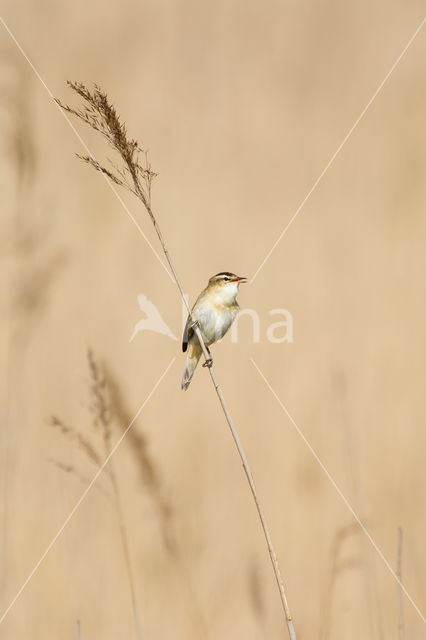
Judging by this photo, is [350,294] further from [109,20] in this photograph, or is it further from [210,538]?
[109,20]

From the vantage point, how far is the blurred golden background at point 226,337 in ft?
5.25

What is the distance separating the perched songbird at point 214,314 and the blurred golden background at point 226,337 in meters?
0.18

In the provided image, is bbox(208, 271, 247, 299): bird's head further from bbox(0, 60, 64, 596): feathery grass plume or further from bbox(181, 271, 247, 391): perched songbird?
bbox(0, 60, 64, 596): feathery grass plume

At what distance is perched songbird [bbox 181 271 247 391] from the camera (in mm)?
1668

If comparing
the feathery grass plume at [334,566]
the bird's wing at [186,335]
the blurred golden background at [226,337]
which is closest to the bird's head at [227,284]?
the bird's wing at [186,335]

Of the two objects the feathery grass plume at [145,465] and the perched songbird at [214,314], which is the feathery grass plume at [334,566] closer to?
the feathery grass plume at [145,465]

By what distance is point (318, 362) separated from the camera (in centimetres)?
188

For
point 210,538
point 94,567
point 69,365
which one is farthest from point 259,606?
point 69,365

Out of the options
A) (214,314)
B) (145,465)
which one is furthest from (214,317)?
(145,465)

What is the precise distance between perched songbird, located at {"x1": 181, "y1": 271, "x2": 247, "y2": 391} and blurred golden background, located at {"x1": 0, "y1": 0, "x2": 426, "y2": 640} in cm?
18

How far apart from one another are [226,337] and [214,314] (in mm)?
299

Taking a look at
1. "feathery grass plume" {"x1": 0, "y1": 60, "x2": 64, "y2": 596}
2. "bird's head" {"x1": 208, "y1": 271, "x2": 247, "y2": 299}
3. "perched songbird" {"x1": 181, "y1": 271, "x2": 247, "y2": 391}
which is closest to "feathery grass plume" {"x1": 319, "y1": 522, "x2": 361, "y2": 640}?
"perched songbird" {"x1": 181, "y1": 271, "x2": 247, "y2": 391}

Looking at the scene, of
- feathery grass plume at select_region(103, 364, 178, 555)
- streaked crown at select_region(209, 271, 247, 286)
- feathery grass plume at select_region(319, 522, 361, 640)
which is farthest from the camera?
streaked crown at select_region(209, 271, 247, 286)

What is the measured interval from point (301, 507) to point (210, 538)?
279 millimetres
